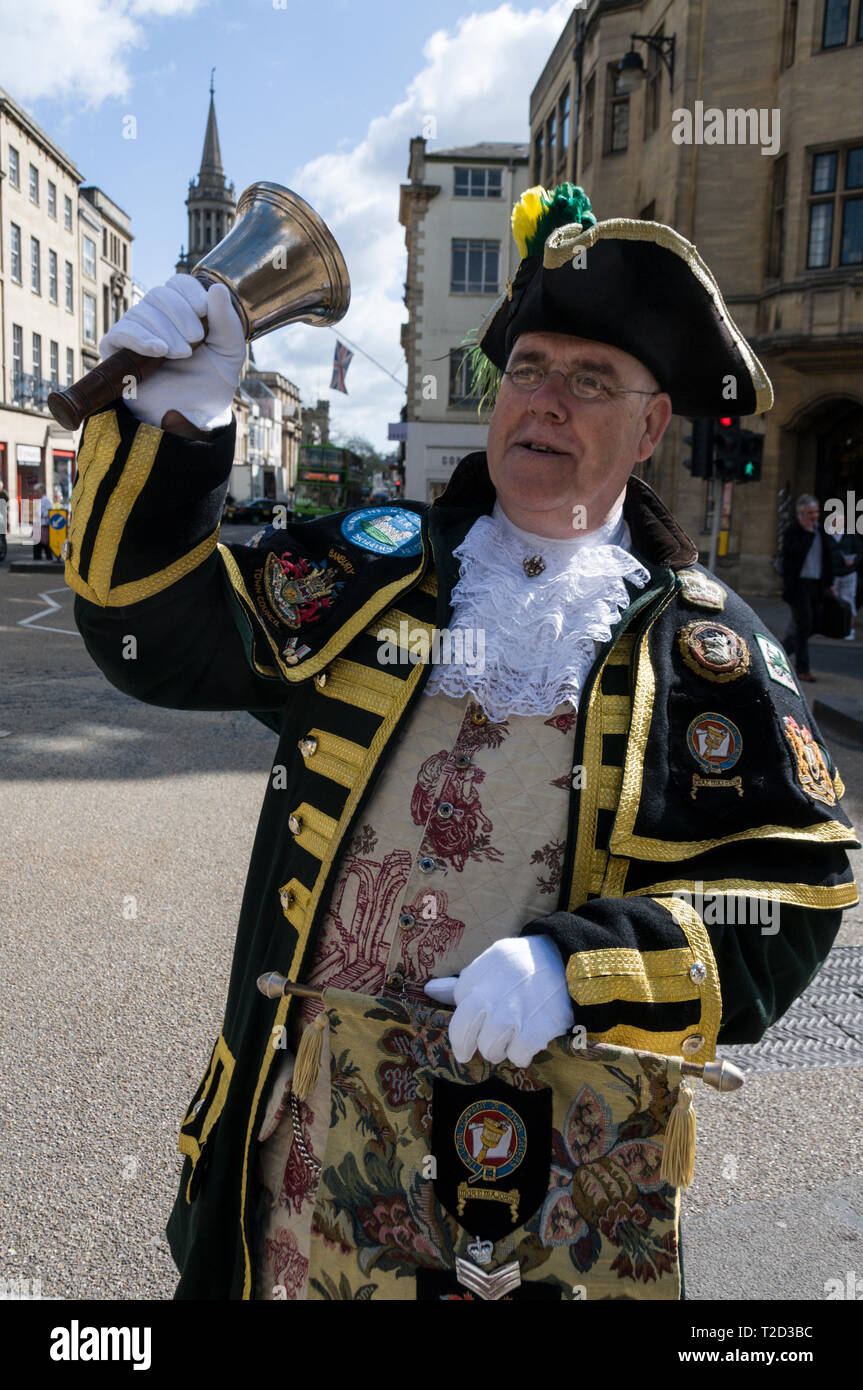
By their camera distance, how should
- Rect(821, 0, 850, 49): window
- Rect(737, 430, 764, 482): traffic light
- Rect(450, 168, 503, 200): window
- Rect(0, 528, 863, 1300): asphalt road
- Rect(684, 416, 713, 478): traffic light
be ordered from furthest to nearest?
Rect(450, 168, 503, 200): window
Rect(821, 0, 850, 49): window
Rect(737, 430, 764, 482): traffic light
Rect(684, 416, 713, 478): traffic light
Rect(0, 528, 863, 1300): asphalt road

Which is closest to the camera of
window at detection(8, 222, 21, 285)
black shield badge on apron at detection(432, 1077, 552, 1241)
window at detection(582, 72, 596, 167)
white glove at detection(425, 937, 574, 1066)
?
white glove at detection(425, 937, 574, 1066)

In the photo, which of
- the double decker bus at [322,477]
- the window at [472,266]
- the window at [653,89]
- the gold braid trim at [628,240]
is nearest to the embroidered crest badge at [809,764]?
the gold braid trim at [628,240]

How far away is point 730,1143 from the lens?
3.28 meters

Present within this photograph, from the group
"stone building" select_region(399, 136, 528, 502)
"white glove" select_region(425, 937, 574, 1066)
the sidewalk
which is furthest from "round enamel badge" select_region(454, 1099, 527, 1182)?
"stone building" select_region(399, 136, 528, 502)

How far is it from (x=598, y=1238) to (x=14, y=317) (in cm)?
4310

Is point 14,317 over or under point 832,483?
over

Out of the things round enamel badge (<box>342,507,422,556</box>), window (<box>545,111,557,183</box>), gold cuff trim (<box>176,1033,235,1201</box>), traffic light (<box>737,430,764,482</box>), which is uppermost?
window (<box>545,111,557,183</box>)

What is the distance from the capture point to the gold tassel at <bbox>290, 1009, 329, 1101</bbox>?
1598 mm

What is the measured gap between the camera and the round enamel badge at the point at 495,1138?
1.54m

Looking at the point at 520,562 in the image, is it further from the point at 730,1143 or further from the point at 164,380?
the point at 730,1143

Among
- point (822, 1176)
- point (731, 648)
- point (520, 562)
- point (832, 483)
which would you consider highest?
point (832, 483)

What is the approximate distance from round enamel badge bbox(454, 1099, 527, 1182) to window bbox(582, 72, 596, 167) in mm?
25649

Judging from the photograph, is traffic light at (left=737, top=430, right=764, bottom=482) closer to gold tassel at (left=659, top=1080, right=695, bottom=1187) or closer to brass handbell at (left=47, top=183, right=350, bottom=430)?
brass handbell at (left=47, top=183, right=350, bottom=430)
